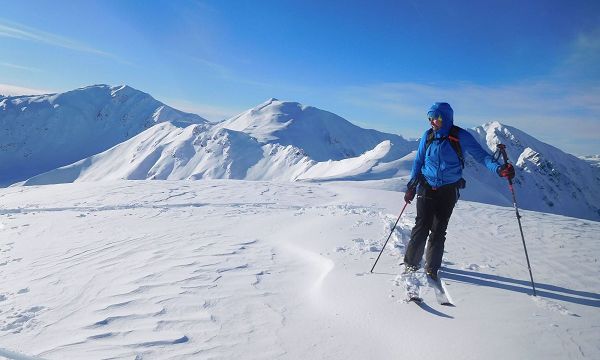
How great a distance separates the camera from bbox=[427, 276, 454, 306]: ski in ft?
14.4

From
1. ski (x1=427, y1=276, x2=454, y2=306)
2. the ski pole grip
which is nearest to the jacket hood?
the ski pole grip

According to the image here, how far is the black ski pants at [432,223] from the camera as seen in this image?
5.10 metres

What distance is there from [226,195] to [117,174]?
16344cm

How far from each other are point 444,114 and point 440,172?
0.78 m

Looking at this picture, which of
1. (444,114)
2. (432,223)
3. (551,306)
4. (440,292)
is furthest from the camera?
(432,223)

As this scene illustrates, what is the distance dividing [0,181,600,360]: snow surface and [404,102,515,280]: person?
0.54 metres

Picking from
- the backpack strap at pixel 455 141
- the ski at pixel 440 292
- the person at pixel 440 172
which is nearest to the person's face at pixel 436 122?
the person at pixel 440 172

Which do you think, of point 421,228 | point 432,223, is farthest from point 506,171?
point 421,228

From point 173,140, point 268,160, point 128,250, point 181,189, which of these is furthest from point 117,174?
point 128,250

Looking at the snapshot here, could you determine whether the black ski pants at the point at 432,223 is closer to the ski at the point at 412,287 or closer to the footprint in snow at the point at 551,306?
the ski at the point at 412,287

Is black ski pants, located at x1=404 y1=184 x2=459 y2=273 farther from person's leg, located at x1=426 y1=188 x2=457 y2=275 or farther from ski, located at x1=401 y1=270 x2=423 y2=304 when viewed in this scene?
ski, located at x1=401 y1=270 x2=423 y2=304

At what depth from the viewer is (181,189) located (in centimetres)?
1741

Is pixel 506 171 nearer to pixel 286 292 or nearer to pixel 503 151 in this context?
pixel 503 151

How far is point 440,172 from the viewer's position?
5.18 metres
